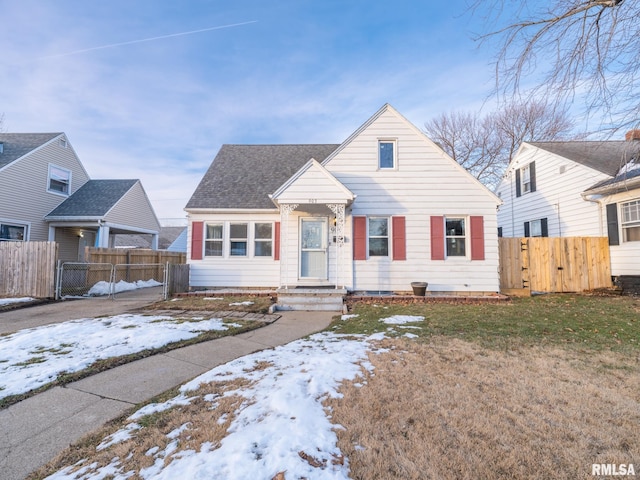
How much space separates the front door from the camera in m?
10.2

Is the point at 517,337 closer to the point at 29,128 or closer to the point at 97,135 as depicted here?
the point at 97,135

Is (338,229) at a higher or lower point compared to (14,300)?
higher

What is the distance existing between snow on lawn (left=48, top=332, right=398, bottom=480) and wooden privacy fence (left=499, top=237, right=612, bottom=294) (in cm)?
976

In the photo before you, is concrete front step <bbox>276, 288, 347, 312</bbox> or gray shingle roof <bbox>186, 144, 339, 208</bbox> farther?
gray shingle roof <bbox>186, 144, 339, 208</bbox>

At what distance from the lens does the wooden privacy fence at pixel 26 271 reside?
32.6 ft

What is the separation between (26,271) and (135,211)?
357 inches

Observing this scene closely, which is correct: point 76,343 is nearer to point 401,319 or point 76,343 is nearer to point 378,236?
point 401,319

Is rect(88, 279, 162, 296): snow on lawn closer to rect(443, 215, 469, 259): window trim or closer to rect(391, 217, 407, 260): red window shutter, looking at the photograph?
rect(391, 217, 407, 260): red window shutter

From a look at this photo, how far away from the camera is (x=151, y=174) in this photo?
25094mm

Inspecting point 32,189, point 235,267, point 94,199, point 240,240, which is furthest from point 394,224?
point 32,189

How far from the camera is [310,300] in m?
8.60

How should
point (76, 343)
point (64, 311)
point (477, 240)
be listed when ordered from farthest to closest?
point (477, 240) → point (64, 311) → point (76, 343)

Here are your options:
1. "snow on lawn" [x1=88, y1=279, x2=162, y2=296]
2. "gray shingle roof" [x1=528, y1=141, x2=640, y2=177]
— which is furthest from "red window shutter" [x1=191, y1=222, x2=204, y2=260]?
"gray shingle roof" [x1=528, y1=141, x2=640, y2=177]

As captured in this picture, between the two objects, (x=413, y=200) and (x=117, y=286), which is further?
(x=117, y=286)
